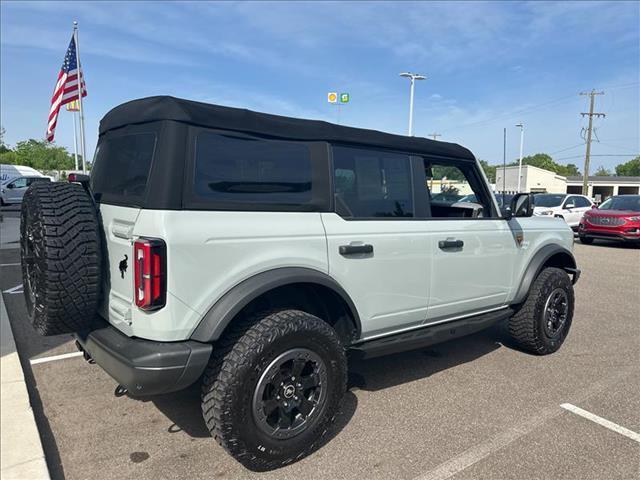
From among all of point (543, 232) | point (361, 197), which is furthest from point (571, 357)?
point (361, 197)

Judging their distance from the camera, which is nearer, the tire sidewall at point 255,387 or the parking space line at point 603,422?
the tire sidewall at point 255,387

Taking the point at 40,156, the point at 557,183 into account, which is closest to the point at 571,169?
the point at 557,183

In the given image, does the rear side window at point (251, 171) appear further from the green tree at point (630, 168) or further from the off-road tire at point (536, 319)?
the green tree at point (630, 168)

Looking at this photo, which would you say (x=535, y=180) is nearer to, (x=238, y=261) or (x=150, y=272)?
(x=238, y=261)

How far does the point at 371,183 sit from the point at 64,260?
1.99 metres

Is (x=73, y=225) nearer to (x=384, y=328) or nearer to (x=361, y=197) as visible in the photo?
(x=361, y=197)

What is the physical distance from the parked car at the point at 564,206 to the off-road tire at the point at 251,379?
15.1 m

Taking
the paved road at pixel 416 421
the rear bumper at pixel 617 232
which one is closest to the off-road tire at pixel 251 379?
the paved road at pixel 416 421

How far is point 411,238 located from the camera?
3.39 m

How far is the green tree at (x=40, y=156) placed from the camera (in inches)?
2552

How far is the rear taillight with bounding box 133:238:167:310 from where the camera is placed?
2291mm

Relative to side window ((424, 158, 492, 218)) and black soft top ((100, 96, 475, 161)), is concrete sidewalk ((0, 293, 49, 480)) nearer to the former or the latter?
black soft top ((100, 96, 475, 161))

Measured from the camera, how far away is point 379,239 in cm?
319

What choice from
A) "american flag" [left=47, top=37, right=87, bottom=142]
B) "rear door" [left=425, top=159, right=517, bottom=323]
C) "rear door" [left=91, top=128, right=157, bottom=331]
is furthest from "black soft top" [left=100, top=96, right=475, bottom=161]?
"american flag" [left=47, top=37, right=87, bottom=142]
